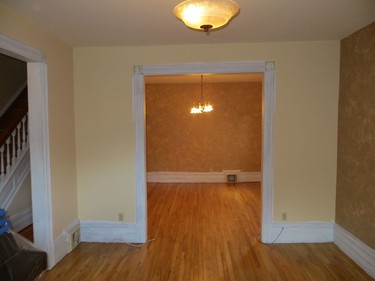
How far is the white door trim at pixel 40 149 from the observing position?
2.64 meters

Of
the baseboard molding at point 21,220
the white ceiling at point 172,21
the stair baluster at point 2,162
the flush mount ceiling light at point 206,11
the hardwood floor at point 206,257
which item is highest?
the white ceiling at point 172,21

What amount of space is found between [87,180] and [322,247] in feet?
10.2

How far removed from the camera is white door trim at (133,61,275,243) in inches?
127

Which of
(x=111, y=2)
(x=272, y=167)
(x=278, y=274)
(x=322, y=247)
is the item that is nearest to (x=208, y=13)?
(x=111, y=2)

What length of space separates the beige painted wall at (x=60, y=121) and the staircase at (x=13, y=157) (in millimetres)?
1140

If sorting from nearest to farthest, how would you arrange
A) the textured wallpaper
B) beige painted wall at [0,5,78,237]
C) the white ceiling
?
the white ceiling < beige painted wall at [0,5,78,237] < the textured wallpaper

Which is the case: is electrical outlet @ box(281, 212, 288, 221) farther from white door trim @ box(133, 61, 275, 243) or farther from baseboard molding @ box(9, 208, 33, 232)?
baseboard molding @ box(9, 208, 33, 232)

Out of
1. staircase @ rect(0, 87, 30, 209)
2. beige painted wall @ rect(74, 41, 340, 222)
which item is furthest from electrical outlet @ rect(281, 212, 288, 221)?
staircase @ rect(0, 87, 30, 209)

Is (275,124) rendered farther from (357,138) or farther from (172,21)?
(172,21)

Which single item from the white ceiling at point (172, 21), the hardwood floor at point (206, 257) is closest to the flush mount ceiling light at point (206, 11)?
the white ceiling at point (172, 21)

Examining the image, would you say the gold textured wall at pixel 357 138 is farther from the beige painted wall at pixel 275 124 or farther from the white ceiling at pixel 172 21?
the white ceiling at pixel 172 21

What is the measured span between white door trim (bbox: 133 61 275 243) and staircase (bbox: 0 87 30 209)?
1916 mm

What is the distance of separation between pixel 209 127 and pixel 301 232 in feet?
13.3

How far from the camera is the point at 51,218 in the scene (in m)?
2.80
